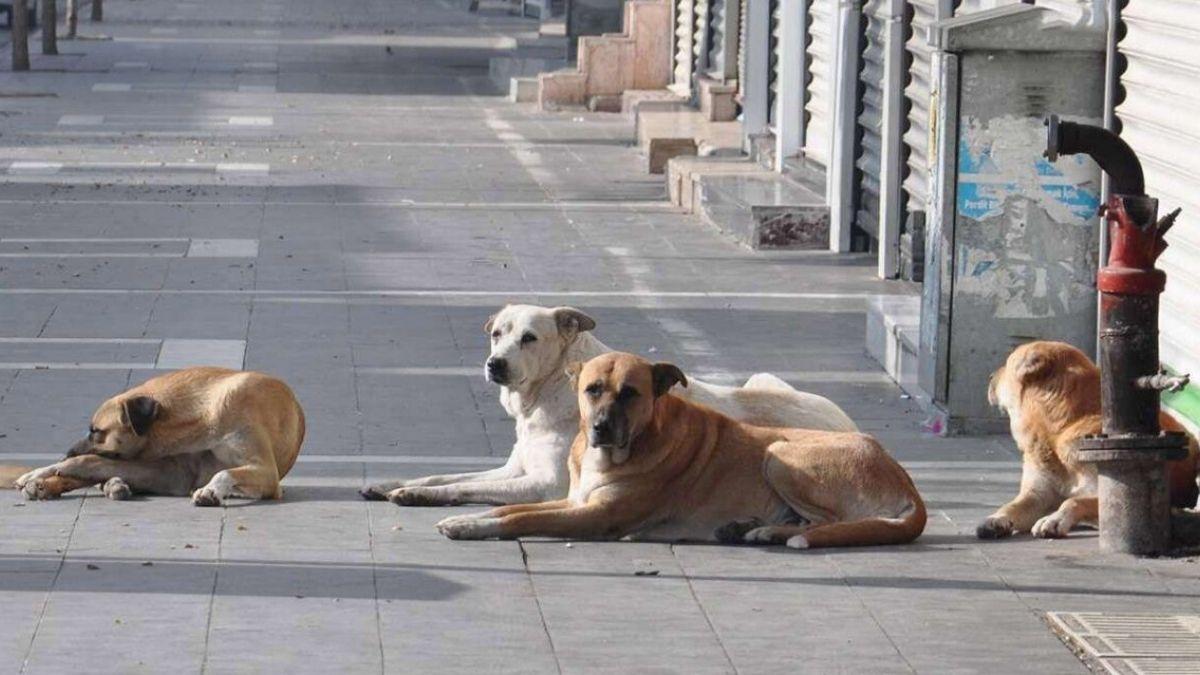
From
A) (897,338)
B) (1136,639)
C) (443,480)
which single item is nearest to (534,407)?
(443,480)

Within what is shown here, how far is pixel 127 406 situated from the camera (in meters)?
8.83

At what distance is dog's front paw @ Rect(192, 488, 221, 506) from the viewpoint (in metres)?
8.69

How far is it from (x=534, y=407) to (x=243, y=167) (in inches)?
563

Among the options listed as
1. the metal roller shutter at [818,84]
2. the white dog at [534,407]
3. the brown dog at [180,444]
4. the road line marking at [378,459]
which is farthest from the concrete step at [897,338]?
the metal roller shutter at [818,84]

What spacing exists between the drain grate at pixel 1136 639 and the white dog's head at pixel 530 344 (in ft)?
7.94

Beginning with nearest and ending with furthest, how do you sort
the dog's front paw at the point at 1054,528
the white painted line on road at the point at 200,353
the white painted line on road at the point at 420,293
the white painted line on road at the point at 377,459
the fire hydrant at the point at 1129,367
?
the fire hydrant at the point at 1129,367 < the dog's front paw at the point at 1054,528 < the white painted line on road at the point at 377,459 < the white painted line on road at the point at 200,353 < the white painted line on road at the point at 420,293

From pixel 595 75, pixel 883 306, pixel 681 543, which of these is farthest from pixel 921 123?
pixel 595 75

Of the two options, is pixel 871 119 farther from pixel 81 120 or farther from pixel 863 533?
pixel 81 120

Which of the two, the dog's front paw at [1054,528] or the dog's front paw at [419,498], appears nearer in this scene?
the dog's front paw at [1054,528]

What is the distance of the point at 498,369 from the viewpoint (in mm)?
8750

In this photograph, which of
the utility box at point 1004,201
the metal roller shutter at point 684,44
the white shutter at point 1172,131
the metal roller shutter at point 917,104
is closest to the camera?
the white shutter at point 1172,131

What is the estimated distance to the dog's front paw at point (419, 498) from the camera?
28.9ft

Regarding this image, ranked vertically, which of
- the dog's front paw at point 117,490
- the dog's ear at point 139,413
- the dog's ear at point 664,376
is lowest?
the dog's front paw at point 117,490

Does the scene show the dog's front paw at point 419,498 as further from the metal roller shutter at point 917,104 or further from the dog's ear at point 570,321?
the metal roller shutter at point 917,104
